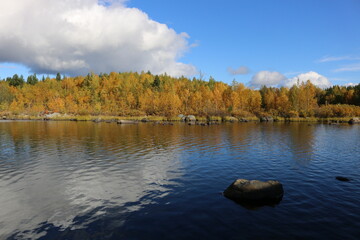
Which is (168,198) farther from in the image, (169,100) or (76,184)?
(169,100)

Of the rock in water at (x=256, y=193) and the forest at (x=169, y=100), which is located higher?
the forest at (x=169, y=100)

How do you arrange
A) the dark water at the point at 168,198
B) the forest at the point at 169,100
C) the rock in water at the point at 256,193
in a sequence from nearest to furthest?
the dark water at the point at 168,198
the rock in water at the point at 256,193
the forest at the point at 169,100

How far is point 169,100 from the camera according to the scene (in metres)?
142

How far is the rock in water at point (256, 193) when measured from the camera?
16.1 metres

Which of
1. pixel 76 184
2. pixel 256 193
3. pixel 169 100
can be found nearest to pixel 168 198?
pixel 256 193

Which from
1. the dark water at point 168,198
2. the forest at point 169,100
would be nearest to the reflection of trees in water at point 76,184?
the dark water at point 168,198

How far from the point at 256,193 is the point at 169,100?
12750cm

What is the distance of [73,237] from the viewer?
11703mm

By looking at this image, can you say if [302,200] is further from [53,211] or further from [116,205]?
[53,211]

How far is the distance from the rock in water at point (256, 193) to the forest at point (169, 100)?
366ft

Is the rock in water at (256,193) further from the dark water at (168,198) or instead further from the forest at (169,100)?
the forest at (169,100)

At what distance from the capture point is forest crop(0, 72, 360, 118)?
13462cm

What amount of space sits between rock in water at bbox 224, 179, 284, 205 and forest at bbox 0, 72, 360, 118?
111580 millimetres

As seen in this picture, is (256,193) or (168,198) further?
(168,198)
